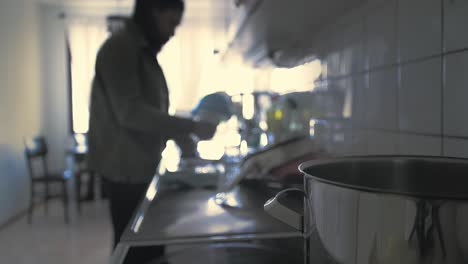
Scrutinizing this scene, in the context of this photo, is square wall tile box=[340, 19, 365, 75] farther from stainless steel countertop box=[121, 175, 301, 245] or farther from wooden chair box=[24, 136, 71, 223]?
wooden chair box=[24, 136, 71, 223]

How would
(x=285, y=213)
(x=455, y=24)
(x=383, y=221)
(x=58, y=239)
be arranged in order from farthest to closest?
(x=58, y=239) < (x=455, y=24) < (x=285, y=213) < (x=383, y=221)

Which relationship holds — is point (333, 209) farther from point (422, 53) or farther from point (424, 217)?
point (422, 53)

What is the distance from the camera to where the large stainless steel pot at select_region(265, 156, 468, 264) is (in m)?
0.30

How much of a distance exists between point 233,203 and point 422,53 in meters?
0.53

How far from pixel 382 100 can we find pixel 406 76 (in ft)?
0.39

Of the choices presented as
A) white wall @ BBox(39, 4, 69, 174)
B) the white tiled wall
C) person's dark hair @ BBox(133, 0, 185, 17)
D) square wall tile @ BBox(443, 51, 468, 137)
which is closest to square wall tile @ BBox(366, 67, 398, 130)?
the white tiled wall

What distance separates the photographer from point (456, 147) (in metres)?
0.62

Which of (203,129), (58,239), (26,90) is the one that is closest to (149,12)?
(203,129)

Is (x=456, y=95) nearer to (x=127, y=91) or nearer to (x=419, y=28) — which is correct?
(x=419, y=28)

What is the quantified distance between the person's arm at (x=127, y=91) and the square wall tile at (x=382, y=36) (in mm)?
724

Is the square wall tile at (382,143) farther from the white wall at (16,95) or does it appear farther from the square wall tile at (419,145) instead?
the white wall at (16,95)

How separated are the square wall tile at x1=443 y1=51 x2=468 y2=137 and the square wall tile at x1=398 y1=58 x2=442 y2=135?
0.02 m

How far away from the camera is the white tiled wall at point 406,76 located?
2.03 ft

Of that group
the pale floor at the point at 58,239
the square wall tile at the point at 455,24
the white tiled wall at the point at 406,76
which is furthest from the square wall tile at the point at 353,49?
the pale floor at the point at 58,239
